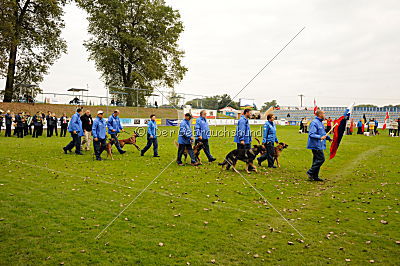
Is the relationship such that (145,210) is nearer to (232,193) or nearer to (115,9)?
Answer: (232,193)

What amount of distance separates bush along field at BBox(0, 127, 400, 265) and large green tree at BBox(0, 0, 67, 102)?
30779mm

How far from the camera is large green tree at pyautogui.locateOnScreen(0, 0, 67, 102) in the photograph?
116ft

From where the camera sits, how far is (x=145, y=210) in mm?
6859

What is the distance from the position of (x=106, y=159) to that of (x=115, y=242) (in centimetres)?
933

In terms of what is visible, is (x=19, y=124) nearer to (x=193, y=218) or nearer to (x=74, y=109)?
(x=74, y=109)

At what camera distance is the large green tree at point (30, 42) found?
3534 cm

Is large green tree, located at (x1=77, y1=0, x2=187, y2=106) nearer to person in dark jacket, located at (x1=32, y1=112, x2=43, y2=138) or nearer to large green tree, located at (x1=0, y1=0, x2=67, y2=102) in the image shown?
large green tree, located at (x1=0, y1=0, x2=67, y2=102)

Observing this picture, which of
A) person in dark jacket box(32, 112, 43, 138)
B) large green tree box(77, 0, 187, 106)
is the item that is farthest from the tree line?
person in dark jacket box(32, 112, 43, 138)

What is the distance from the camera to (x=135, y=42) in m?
42.8

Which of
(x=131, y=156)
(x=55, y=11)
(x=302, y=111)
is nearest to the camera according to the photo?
(x=131, y=156)

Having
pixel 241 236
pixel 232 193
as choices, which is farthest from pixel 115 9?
pixel 241 236

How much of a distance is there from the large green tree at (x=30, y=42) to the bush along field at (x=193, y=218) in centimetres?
3078

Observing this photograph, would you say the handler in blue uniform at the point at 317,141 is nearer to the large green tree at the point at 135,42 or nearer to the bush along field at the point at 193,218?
the bush along field at the point at 193,218

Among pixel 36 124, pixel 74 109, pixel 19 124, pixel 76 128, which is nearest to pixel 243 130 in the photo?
pixel 76 128
